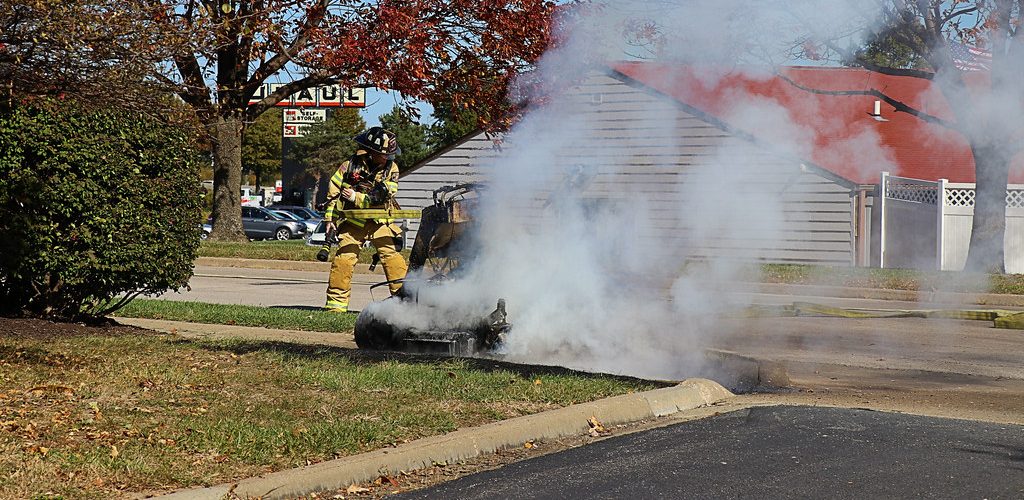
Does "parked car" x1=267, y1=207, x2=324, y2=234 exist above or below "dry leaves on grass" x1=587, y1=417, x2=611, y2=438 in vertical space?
above

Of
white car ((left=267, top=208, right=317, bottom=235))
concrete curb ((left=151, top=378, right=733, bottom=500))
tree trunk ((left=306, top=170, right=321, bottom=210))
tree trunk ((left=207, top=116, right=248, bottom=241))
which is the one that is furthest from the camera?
tree trunk ((left=306, top=170, right=321, bottom=210))

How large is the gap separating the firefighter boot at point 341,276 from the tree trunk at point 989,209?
21.0ft

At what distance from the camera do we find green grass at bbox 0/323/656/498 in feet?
19.1

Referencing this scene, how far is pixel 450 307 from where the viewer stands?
9.95m

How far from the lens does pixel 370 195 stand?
12.1 meters

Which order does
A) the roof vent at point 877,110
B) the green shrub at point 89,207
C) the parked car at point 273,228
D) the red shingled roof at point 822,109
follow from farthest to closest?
the parked car at point 273,228 < the roof vent at point 877,110 < the red shingled roof at point 822,109 < the green shrub at point 89,207

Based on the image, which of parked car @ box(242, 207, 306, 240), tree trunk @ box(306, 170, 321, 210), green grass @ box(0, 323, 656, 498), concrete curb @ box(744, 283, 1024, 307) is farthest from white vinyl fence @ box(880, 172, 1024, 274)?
tree trunk @ box(306, 170, 321, 210)

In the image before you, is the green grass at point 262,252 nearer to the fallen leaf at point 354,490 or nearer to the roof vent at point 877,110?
the roof vent at point 877,110

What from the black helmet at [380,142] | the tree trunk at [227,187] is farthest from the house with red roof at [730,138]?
the tree trunk at [227,187]

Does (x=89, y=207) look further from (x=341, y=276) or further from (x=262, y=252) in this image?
(x=262, y=252)

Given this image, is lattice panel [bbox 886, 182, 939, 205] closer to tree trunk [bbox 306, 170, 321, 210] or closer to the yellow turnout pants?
the yellow turnout pants

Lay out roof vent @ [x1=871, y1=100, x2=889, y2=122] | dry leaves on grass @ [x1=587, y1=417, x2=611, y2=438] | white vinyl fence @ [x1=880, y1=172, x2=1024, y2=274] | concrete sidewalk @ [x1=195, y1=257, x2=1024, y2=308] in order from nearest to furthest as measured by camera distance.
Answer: dry leaves on grass @ [x1=587, y1=417, x2=611, y2=438], roof vent @ [x1=871, y1=100, x2=889, y2=122], concrete sidewalk @ [x1=195, y1=257, x2=1024, y2=308], white vinyl fence @ [x1=880, y1=172, x2=1024, y2=274]

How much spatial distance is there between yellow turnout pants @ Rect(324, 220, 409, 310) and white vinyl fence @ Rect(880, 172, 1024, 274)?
1187 cm

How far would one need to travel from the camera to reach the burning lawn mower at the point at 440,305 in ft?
32.2
